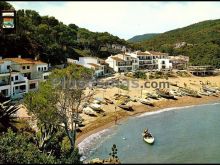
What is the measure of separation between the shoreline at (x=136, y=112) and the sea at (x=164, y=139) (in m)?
1.11

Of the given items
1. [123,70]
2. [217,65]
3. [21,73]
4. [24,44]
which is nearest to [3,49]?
[24,44]

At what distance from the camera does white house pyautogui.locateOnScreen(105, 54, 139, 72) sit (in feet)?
384

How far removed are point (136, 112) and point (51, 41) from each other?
149ft

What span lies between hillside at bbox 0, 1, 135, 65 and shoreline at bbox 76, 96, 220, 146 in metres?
32.8

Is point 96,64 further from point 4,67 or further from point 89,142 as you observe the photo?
point 89,142

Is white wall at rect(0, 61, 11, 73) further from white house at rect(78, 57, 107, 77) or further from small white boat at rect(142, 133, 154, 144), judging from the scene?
white house at rect(78, 57, 107, 77)

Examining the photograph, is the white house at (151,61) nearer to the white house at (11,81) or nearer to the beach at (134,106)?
the beach at (134,106)

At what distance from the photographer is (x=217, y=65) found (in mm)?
140250

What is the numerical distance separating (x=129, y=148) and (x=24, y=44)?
5583 centimetres

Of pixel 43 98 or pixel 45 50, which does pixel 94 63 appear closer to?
pixel 45 50

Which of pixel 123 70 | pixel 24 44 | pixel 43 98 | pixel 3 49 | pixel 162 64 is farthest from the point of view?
pixel 162 64

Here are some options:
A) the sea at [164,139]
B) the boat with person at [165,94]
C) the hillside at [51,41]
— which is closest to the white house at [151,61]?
the hillside at [51,41]

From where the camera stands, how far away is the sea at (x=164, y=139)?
44791mm

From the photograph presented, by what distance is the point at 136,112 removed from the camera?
2859 inches
